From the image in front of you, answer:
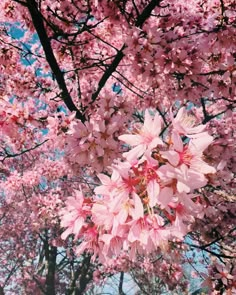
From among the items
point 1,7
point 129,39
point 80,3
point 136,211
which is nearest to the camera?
point 136,211

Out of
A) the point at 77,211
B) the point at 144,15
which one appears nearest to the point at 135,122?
the point at 144,15

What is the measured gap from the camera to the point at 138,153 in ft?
5.43

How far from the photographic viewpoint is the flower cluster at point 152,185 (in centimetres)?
158

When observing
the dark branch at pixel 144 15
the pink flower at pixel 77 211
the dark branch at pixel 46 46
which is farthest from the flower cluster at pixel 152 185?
the dark branch at pixel 144 15

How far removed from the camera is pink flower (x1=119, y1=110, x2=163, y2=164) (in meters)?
Answer: 1.66

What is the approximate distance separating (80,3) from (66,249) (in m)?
11.5

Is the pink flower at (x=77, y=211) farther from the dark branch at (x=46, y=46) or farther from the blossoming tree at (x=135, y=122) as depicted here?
the dark branch at (x=46, y=46)

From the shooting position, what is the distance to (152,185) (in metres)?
1.60

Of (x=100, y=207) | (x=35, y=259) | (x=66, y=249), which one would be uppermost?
(x=35, y=259)

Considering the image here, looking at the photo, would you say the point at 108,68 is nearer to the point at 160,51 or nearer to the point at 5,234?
the point at 160,51

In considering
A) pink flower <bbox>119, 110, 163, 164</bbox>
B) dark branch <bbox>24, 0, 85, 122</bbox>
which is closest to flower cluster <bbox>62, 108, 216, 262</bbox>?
pink flower <bbox>119, 110, 163, 164</bbox>

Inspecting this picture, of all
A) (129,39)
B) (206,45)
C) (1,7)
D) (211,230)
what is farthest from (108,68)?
(211,230)

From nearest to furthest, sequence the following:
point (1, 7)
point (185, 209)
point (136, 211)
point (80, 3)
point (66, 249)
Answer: point (136, 211) → point (185, 209) → point (80, 3) → point (1, 7) → point (66, 249)

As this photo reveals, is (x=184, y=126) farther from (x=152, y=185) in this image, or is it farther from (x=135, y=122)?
(x=135, y=122)
